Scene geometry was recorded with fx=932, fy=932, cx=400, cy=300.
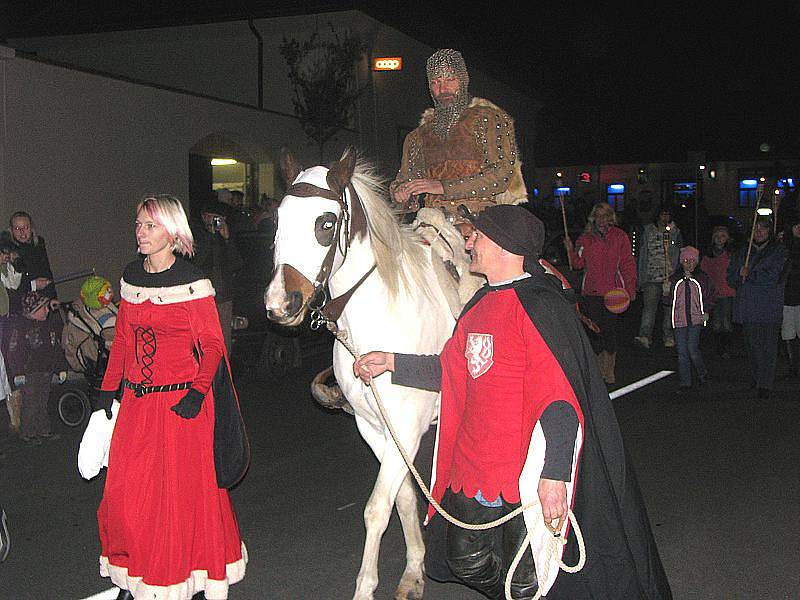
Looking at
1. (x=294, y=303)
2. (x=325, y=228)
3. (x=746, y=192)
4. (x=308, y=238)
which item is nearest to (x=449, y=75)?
(x=325, y=228)

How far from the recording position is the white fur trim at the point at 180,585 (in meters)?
4.41

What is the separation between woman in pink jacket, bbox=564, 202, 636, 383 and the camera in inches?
465

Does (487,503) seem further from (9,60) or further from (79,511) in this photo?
(9,60)

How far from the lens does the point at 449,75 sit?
598 centimetres

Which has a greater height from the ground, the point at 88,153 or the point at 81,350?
the point at 88,153

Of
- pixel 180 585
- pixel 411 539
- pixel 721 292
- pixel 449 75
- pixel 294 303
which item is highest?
pixel 449 75

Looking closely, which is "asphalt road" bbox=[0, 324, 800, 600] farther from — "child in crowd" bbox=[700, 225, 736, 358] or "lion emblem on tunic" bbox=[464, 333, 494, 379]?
"child in crowd" bbox=[700, 225, 736, 358]

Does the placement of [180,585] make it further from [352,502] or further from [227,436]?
[352,502]

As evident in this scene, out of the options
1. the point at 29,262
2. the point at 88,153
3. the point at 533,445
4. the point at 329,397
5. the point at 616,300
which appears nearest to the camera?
the point at 533,445

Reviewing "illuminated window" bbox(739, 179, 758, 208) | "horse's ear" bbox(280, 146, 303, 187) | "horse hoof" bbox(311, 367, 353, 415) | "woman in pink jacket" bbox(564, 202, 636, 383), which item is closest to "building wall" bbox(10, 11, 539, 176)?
"woman in pink jacket" bbox(564, 202, 636, 383)

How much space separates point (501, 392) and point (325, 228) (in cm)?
140

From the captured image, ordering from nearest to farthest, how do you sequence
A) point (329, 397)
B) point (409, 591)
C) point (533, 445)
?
point (533, 445) → point (409, 591) → point (329, 397)

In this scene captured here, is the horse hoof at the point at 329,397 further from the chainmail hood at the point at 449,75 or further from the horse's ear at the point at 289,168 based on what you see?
the chainmail hood at the point at 449,75

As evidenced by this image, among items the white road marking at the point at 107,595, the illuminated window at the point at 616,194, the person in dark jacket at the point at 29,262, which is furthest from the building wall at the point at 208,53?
the illuminated window at the point at 616,194
